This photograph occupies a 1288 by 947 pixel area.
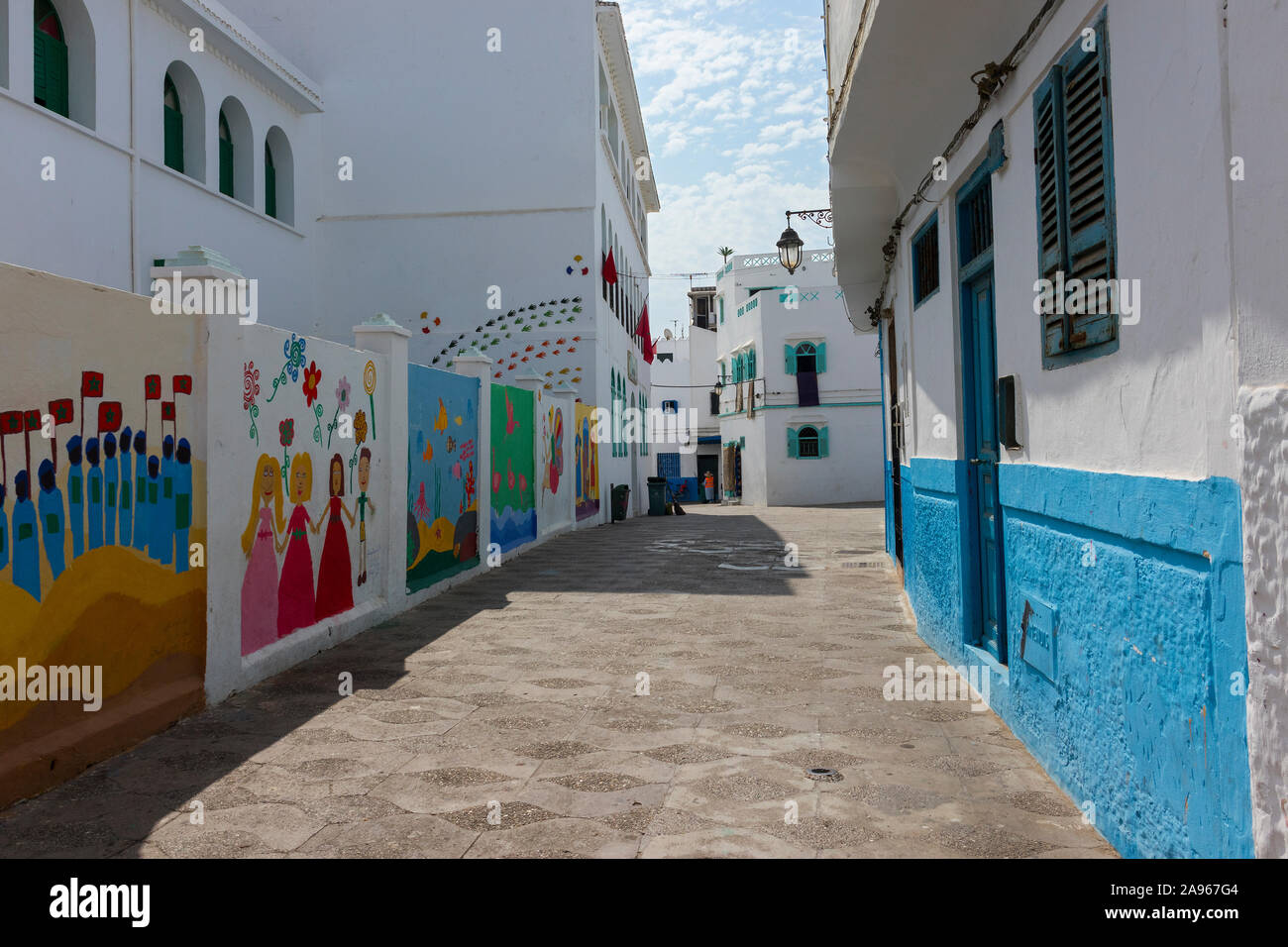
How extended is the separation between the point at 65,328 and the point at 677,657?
13.8 ft

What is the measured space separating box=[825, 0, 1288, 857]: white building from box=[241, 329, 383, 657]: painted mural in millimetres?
4335

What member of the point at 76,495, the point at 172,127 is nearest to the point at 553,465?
the point at 172,127

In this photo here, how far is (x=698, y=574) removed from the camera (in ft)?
37.6

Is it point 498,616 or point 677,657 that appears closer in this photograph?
point 677,657

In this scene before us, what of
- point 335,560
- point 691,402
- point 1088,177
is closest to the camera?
point 1088,177

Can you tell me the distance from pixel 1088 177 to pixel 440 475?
7679 millimetres

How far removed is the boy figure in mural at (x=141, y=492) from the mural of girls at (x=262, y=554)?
106 cm

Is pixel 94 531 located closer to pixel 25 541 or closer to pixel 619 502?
pixel 25 541

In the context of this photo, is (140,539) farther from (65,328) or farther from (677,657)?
(677,657)

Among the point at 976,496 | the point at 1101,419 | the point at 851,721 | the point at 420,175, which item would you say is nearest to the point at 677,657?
the point at 851,721

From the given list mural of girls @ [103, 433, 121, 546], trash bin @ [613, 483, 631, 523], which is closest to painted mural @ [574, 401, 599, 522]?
trash bin @ [613, 483, 631, 523]

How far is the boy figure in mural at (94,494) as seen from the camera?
460 cm

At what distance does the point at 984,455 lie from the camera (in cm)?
596

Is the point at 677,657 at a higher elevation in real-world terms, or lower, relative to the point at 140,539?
lower
